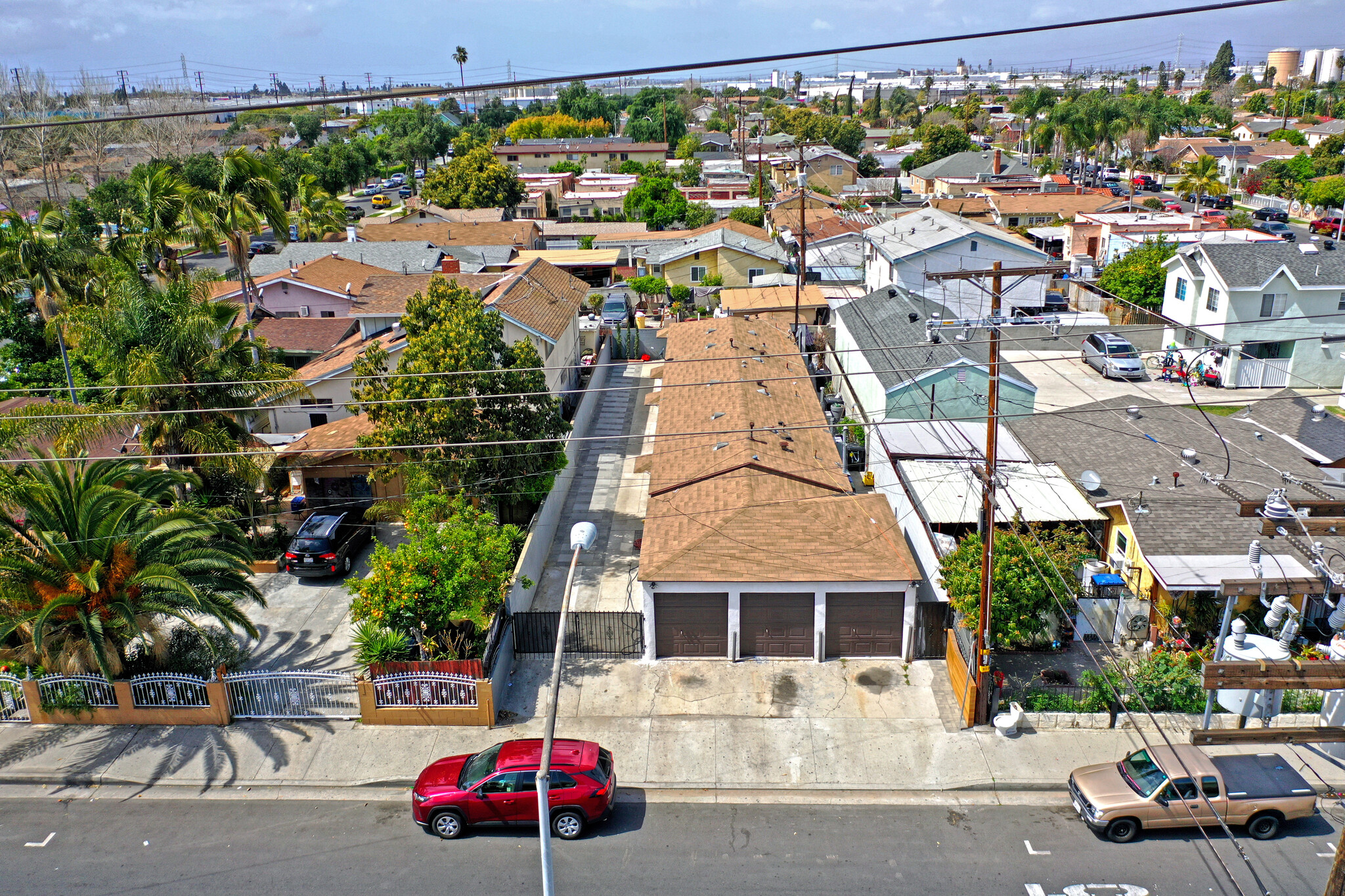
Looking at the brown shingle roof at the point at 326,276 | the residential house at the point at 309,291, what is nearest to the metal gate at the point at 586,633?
the residential house at the point at 309,291

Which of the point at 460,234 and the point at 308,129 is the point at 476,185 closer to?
the point at 460,234

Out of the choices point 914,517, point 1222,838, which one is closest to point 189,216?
point 914,517

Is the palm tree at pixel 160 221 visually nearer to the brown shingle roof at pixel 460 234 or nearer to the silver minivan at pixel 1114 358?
the brown shingle roof at pixel 460 234

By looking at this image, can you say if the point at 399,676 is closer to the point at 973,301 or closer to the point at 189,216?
the point at 189,216

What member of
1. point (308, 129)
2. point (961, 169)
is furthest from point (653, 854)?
point (308, 129)

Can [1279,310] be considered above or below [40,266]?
below
